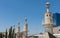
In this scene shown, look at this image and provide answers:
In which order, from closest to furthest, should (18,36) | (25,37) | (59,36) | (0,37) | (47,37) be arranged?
(0,37), (47,37), (59,36), (25,37), (18,36)

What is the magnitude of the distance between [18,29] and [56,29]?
31.8 feet

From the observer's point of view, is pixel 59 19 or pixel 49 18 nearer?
pixel 49 18

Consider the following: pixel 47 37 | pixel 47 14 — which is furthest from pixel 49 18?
pixel 47 37

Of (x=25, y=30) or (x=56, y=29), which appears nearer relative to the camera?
(x=56, y=29)

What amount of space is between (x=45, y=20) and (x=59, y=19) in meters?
20.4

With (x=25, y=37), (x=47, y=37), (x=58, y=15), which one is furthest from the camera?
(x=58, y=15)

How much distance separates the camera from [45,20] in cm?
2605

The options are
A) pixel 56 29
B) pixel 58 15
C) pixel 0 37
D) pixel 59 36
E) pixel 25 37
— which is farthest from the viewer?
pixel 58 15

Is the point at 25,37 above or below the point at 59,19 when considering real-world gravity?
below

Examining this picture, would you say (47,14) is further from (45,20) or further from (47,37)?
(47,37)

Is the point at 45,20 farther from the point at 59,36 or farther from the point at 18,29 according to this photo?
the point at 18,29

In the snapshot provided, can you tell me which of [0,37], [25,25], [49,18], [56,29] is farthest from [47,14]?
[0,37]

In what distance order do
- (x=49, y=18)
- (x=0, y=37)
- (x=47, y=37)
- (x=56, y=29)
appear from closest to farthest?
(x=0, y=37) < (x=47, y=37) < (x=49, y=18) < (x=56, y=29)

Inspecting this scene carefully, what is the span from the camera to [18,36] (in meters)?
34.5
